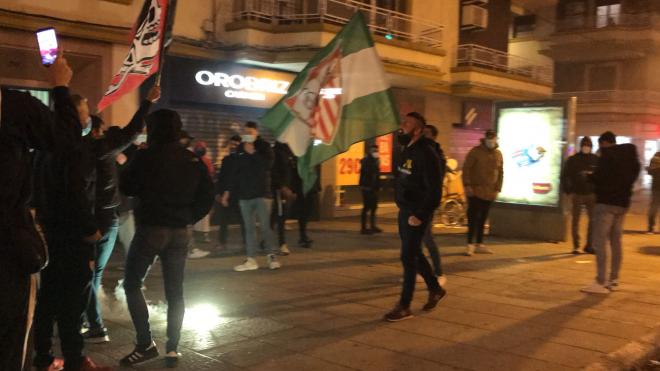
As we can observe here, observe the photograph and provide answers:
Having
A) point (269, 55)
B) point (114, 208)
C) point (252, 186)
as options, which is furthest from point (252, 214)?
point (269, 55)

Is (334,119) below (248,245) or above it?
above

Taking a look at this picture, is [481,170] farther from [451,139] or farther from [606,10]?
[606,10]

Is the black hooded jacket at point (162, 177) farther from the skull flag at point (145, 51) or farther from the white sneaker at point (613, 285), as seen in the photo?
the white sneaker at point (613, 285)

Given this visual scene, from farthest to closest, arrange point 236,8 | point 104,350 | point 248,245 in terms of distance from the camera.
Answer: point 236,8, point 248,245, point 104,350

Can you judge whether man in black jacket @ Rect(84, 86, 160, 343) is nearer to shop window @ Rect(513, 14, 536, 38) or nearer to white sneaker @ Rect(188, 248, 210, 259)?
white sneaker @ Rect(188, 248, 210, 259)

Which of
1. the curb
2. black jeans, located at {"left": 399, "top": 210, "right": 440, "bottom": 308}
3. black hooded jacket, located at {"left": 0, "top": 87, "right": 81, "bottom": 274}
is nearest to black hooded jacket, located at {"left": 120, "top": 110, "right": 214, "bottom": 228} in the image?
black hooded jacket, located at {"left": 0, "top": 87, "right": 81, "bottom": 274}

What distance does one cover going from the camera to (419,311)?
6.38m

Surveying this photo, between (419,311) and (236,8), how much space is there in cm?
866

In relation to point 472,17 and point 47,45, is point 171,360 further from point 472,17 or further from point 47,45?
point 472,17

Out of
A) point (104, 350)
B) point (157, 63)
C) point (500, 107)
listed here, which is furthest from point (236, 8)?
point (104, 350)

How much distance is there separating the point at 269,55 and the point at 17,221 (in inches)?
423

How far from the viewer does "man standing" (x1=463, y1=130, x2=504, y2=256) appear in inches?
387

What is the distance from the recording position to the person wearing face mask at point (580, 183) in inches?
403

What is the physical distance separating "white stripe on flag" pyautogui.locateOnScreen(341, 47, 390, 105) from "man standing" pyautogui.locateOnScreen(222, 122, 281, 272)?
2433 mm
